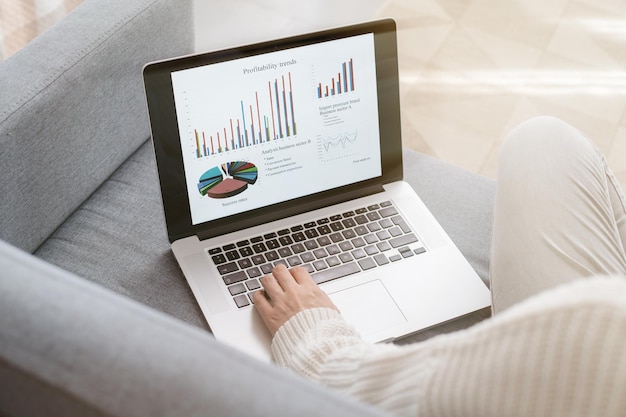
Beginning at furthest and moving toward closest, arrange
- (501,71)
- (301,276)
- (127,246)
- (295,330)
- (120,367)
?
(501,71), (127,246), (301,276), (295,330), (120,367)

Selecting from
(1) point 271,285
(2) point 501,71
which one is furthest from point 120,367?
(2) point 501,71

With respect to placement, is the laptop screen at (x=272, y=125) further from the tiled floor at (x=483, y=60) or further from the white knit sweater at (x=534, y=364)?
the tiled floor at (x=483, y=60)

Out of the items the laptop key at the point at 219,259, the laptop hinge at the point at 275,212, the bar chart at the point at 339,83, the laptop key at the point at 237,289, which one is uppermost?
the bar chart at the point at 339,83

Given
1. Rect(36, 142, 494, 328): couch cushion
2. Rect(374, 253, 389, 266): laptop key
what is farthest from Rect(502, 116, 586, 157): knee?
Rect(374, 253, 389, 266): laptop key

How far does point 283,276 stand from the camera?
1.03 meters

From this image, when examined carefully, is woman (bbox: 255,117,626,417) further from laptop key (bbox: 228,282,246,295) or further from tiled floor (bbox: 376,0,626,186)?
tiled floor (bbox: 376,0,626,186)

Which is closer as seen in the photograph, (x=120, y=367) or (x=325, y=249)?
(x=120, y=367)

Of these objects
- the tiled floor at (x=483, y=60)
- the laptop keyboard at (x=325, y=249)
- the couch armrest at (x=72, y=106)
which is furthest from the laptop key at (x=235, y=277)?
the tiled floor at (x=483, y=60)

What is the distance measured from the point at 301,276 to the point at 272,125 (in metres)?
0.25

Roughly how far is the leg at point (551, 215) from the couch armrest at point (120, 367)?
19.5 inches

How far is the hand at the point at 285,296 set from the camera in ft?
3.19

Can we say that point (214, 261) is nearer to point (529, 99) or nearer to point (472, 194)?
point (472, 194)

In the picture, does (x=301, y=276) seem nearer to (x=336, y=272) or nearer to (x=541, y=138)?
(x=336, y=272)

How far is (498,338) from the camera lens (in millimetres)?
597
